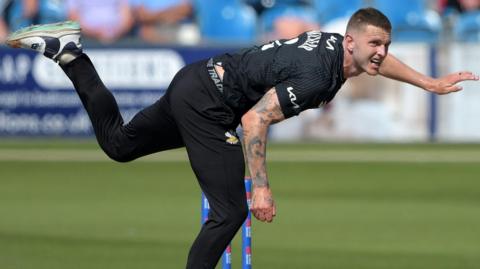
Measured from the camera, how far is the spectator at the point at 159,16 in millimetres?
25562

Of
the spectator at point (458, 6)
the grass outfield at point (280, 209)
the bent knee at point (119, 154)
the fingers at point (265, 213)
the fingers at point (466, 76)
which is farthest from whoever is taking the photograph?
the spectator at point (458, 6)

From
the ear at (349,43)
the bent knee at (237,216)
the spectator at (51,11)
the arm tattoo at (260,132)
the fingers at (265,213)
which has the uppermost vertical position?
the spectator at (51,11)

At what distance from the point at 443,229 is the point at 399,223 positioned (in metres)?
0.57

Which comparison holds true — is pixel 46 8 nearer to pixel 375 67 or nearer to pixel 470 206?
pixel 470 206

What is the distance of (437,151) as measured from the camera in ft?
68.7

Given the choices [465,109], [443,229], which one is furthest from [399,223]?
[465,109]

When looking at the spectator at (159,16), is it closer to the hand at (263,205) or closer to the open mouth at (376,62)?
the open mouth at (376,62)

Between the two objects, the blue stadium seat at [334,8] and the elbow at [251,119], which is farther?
the blue stadium seat at [334,8]

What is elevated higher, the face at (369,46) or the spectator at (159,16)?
the spectator at (159,16)

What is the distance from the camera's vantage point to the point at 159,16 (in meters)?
25.6

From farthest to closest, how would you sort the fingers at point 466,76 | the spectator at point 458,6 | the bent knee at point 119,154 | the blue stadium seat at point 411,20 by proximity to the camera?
1. the spectator at point 458,6
2. the blue stadium seat at point 411,20
3. the bent knee at point 119,154
4. the fingers at point 466,76

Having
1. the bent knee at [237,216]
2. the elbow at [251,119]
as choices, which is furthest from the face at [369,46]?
the bent knee at [237,216]

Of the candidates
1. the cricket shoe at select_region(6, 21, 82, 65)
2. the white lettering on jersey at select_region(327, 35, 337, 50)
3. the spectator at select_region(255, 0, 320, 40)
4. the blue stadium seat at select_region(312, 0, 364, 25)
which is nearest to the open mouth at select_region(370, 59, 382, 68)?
the white lettering on jersey at select_region(327, 35, 337, 50)

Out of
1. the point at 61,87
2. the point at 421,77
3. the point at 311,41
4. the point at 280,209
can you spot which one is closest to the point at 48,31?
the point at 311,41
